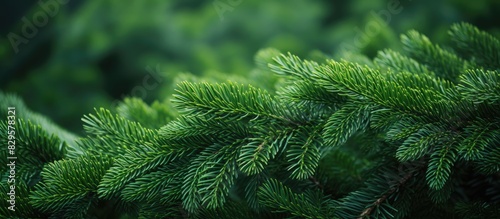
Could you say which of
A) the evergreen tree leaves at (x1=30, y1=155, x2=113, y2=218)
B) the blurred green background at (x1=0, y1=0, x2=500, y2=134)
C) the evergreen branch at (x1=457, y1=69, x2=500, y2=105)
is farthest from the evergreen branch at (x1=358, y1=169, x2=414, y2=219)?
the blurred green background at (x1=0, y1=0, x2=500, y2=134)

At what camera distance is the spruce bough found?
636 millimetres

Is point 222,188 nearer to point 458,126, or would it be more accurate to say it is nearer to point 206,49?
point 458,126

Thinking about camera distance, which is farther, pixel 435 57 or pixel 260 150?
pixel 435 57

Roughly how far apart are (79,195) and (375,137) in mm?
442

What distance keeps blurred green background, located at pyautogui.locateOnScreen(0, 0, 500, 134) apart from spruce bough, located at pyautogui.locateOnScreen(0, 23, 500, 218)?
1.43 metres

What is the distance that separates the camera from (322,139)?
2.22ft

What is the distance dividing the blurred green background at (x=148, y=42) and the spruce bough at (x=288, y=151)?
4.70ft

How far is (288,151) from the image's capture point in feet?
2.18

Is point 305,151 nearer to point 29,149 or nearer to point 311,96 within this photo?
point 311,96

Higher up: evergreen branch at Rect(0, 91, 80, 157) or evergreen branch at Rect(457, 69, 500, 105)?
evergreen branch at Rect(0, 91, 80, 157)

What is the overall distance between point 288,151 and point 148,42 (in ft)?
6.14

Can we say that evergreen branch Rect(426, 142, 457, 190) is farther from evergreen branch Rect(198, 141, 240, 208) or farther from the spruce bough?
evergreen branch Rect(198, 141, 240, 208)

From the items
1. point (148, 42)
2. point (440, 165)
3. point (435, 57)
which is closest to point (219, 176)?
point (440, 165)

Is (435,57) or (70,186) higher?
(435,57)
